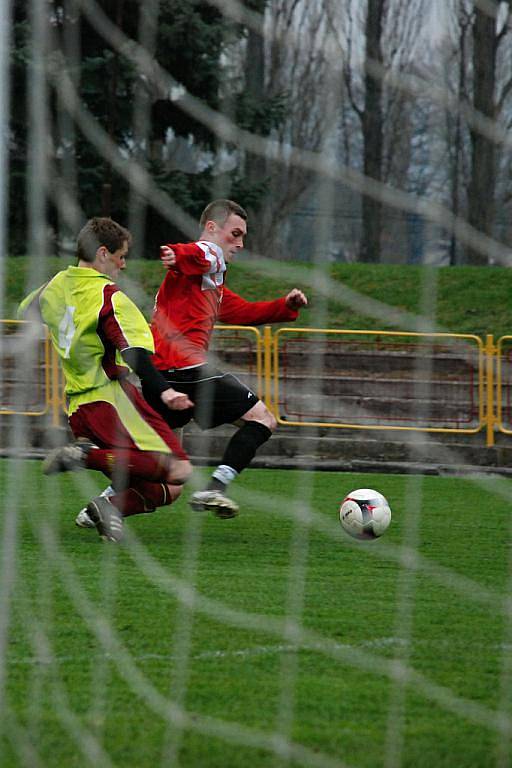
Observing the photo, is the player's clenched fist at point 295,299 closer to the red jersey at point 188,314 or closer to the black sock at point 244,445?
the red jersey at point 188,314

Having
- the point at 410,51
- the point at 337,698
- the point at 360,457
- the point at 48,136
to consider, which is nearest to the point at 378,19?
the point at 410,51

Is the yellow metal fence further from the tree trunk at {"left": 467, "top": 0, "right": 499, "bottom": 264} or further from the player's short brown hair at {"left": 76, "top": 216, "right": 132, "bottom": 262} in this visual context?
the tree trunk at {"left": 467, "top": 0, "right": 499, "bottom": 264}

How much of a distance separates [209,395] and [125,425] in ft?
1.96

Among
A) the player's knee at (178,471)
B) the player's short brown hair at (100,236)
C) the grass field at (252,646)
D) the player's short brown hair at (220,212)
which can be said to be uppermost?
the player's short brown hair at (220,212)

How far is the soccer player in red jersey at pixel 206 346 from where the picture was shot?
611cm

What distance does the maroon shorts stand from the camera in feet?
19.2

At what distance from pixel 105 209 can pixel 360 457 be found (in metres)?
5.02

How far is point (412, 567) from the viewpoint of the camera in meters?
5.77

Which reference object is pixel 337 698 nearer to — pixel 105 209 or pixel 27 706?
pixel 27 706

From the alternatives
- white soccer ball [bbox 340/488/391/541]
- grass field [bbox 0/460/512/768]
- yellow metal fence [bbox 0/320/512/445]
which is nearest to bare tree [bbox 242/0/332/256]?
white soccer ball [bbox 340/488/391/541]

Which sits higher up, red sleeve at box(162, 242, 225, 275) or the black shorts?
red sleeve at box(162, 242, 225, 275)

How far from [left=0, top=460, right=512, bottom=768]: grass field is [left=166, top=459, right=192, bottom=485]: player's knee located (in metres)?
0.34

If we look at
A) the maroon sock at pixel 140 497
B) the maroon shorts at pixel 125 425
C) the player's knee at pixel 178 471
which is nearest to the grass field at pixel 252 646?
the maroon sock at pixel 140 497

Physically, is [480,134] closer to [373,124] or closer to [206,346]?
[373,124]
